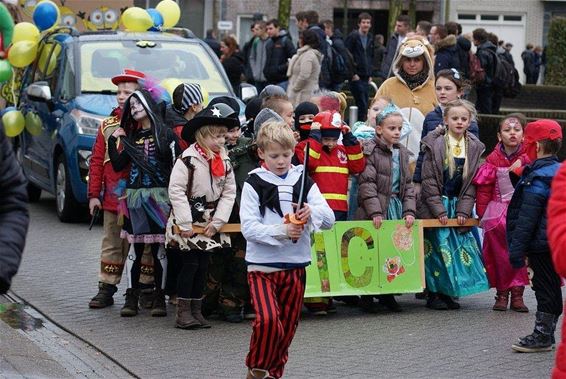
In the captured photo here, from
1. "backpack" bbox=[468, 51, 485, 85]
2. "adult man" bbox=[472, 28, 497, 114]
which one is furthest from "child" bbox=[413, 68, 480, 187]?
"adult man" bbox=[472, 28, 497, 114]

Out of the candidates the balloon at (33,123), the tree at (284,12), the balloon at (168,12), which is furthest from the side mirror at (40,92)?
the tree at (284,12)

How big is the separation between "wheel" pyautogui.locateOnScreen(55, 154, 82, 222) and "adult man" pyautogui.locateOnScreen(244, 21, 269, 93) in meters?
8.31

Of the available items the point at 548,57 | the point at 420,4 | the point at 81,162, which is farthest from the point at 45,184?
the point at 420,4

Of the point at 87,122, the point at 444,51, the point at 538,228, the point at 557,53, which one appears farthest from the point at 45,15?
the point at 557,53

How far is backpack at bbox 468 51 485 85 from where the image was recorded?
1970 centimetres

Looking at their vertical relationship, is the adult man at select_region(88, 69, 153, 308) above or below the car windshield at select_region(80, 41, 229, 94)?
below

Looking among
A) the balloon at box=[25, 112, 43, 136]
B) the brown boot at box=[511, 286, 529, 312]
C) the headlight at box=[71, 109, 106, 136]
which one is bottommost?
the brown boot at box=[511, 286, 529, 312]

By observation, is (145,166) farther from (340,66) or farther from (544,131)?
(340,66)

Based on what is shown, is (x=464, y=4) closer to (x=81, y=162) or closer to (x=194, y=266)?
(x=81, y=162)

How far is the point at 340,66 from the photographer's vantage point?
2123 cm

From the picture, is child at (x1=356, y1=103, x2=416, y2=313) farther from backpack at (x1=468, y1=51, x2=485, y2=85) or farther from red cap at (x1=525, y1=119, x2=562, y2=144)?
backpack at (x1=468, y1=51, x2=485, y2=85)

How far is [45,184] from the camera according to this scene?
603 inches

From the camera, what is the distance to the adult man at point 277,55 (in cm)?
2142

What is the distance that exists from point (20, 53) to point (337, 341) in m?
6.87
